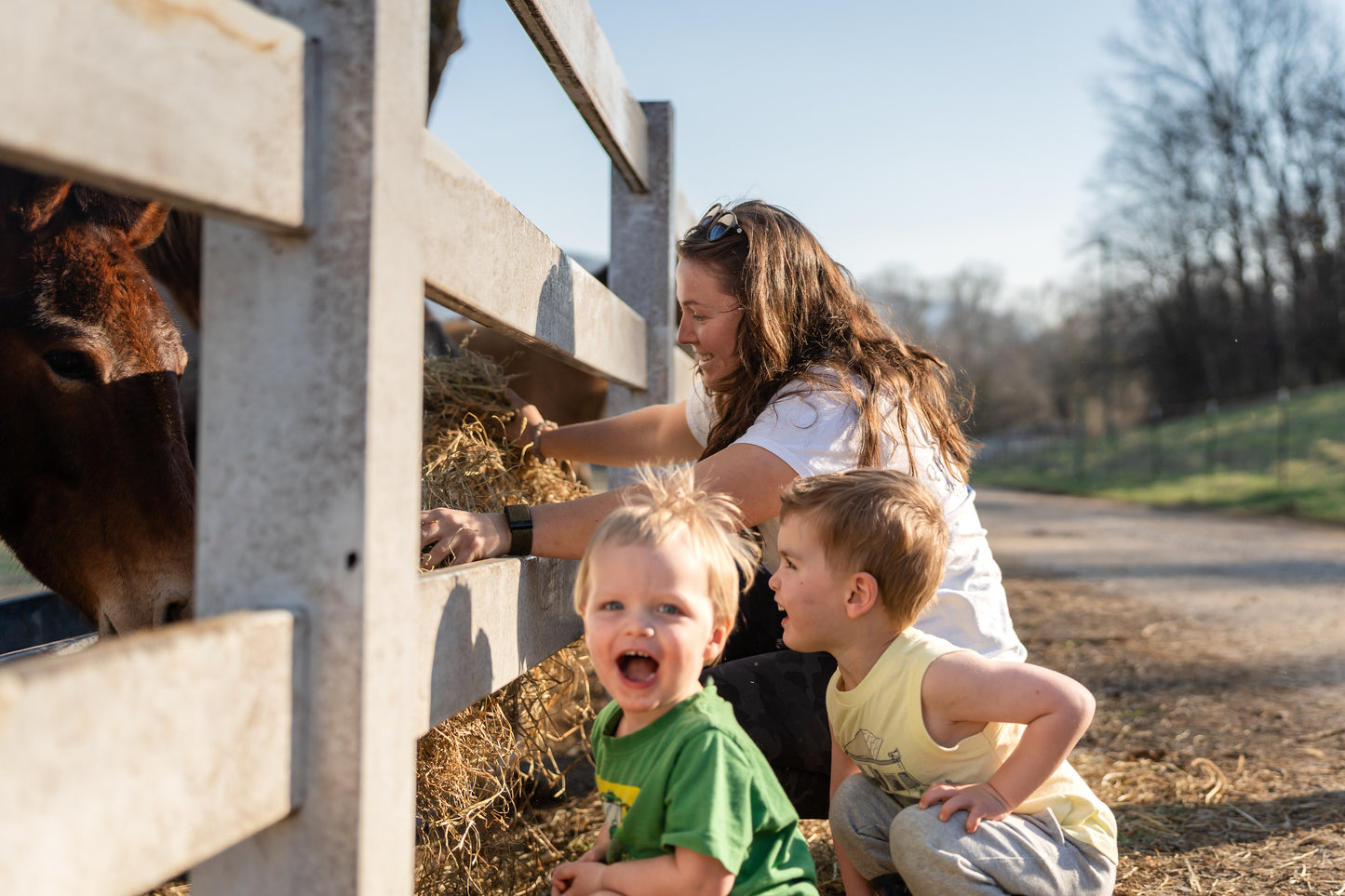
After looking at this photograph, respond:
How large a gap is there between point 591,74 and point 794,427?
3.19 feet

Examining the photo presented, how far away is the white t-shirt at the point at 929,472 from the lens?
2.09 metres

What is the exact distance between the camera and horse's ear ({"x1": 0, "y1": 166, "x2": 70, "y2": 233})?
2225mm

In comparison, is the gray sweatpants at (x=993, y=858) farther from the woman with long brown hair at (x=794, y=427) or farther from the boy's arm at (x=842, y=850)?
the woman with long brown hair at (x=794, y=427)

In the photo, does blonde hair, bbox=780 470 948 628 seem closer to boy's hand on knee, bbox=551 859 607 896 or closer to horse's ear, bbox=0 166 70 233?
boy's hand on knee, bbox=551 859 607 896

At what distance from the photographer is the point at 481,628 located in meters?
1.49

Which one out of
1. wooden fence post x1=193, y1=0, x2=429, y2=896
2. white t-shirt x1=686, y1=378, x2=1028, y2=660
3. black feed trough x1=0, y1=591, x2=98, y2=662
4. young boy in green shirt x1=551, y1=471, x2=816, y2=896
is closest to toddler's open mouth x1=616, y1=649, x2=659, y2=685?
young boy in green shirt x1=551, y1=471, x2=816, y2=896

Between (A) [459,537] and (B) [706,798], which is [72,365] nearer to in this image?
(A) [459,537]

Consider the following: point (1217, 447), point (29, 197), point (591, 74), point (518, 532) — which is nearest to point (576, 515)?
point (518, 532)

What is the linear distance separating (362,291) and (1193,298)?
40223 millimetres

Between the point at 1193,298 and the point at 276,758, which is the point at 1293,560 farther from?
the point at 1193,298

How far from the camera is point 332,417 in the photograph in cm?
93

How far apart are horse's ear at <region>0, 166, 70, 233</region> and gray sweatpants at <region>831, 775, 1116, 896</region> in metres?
2.26

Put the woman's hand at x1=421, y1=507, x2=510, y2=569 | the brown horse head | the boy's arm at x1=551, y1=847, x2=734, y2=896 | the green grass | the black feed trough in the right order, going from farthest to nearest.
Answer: the green grass → the black feed trough → the brown horse head → the woman's hand at x1=421, y1=507, x2=510, y2=569 → the boy's arm at x1=551, y1=847, x2=734, y2=896

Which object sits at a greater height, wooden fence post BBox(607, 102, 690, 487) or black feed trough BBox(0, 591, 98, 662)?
wooden fence post BBox(607, 102, 690, 487)
